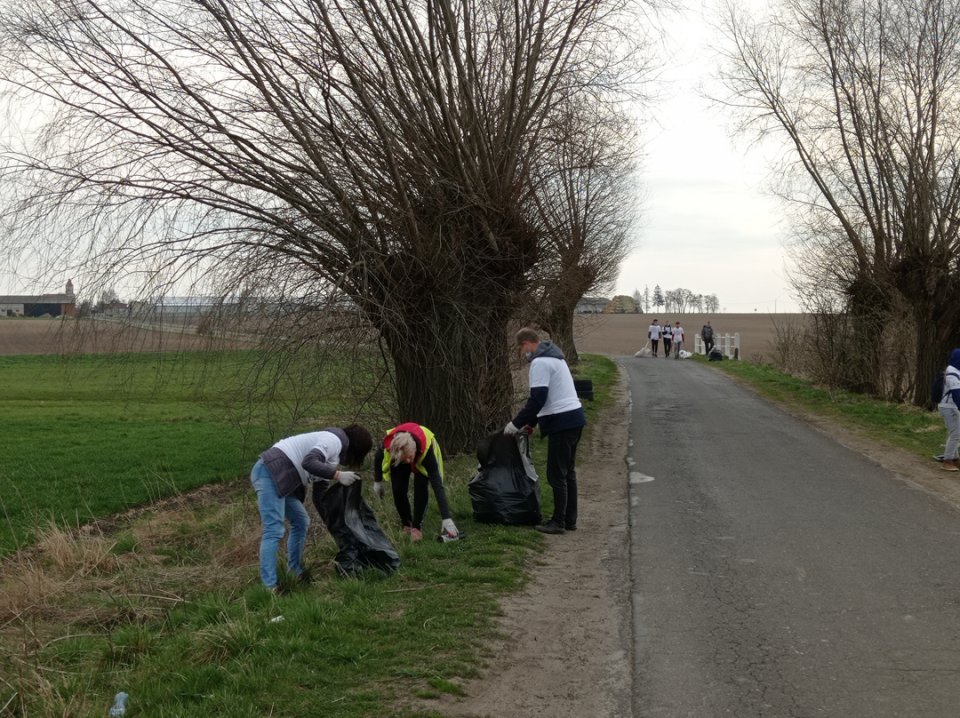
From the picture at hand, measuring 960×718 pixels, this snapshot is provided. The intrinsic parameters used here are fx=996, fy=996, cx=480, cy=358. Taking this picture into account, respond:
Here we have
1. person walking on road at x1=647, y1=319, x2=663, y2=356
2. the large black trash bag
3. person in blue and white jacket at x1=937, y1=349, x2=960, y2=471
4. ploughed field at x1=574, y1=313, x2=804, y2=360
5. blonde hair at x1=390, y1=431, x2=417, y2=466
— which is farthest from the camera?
person walking on road at x1=647, y1=319, x2=663, y2=356

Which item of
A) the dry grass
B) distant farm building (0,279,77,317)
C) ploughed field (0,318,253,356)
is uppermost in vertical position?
distant farm building (0,279,77,317)

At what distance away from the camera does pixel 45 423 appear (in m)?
25.3

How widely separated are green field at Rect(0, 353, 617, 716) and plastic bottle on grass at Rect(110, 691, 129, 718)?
78mm

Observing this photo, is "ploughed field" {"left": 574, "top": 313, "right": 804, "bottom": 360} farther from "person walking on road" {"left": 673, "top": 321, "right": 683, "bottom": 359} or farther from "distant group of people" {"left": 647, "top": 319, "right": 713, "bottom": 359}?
"person walking on road" {"left": 673, "top": 321, "right": 683, "bottom": 359}

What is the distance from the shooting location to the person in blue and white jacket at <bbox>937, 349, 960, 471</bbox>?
13094 mm

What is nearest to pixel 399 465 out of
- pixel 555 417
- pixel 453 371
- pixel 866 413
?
pixel 555 417

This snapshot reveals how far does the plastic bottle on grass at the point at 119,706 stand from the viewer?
5105 millimetres

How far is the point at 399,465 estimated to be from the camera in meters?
9.00

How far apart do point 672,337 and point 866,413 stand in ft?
97.7

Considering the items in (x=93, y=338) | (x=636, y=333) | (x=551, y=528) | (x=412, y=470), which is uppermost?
(x=636, y=333)

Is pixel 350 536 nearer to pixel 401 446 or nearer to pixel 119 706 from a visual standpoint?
pixel 401 446

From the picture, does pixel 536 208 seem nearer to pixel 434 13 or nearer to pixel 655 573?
pixel 434 13

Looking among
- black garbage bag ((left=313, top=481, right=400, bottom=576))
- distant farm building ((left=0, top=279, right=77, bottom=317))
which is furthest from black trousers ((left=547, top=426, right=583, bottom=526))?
distant farm building ((left=0, top=279, right=77, bottom=317))

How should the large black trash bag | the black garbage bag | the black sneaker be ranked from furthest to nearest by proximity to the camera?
the large black trash bag
the black sneaker
the black garbage bag
